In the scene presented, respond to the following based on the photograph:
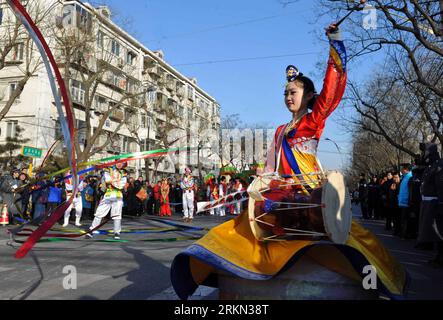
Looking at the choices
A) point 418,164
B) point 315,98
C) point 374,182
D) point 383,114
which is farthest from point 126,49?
point 315,98

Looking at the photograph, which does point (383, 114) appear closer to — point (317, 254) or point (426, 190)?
point (426, 190)

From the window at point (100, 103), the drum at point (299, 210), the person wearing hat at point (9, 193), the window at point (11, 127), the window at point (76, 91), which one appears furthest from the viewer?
the window at point (100, 103)

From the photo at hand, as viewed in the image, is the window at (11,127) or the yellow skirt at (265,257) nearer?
the yellow skirt at (265,257)

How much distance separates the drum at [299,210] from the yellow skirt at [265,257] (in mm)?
109

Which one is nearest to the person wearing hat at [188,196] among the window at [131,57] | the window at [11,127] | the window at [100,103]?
the window at [11,127]

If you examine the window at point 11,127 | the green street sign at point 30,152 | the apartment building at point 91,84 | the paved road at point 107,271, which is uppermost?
the apartment building at point 91,84

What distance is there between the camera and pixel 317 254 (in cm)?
254

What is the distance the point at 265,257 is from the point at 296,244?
0.22 metres

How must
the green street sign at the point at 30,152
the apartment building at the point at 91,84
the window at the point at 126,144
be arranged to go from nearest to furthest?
the green street sign at the point at 30,152
the apartment building at the point at 91,84
the window at the point at 126,144

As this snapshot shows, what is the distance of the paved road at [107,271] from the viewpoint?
402cm

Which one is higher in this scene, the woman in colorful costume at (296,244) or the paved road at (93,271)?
the woman in colorful costume at (296,244)

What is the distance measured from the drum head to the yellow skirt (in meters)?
0.08

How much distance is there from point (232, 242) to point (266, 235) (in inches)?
9.7

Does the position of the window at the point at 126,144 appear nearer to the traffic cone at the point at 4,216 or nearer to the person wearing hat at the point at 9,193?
the person wearing hat at the point at 9,193
